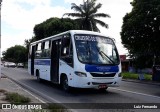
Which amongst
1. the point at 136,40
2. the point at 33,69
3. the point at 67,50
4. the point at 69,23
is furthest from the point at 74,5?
the point at 67,50

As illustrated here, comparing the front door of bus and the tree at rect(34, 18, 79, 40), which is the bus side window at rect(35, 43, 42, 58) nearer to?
the front door of bus

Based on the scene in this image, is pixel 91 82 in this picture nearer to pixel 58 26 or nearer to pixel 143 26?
pixel 143 26

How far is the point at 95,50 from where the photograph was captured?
49.3 feet

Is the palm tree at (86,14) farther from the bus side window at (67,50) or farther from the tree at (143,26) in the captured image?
the bus side window at (67,50)

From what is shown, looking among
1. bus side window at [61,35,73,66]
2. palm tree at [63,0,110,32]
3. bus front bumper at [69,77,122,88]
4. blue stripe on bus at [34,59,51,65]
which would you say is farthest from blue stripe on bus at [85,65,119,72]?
palm tree at [63,0,110,32]

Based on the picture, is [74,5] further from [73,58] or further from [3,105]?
[3,105]

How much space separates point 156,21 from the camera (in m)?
27.8

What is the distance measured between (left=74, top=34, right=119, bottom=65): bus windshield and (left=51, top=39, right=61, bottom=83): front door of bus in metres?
2.37

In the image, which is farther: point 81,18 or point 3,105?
point 81,18

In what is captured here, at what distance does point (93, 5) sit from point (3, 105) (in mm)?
42207

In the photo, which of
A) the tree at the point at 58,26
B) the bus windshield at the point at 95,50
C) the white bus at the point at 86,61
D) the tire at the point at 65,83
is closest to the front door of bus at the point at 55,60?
the white bus at the point at 86,61

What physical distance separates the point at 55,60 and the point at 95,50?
343 centimetres

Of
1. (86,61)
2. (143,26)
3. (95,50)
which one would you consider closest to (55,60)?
(95,50)

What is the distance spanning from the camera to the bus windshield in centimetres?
1476
